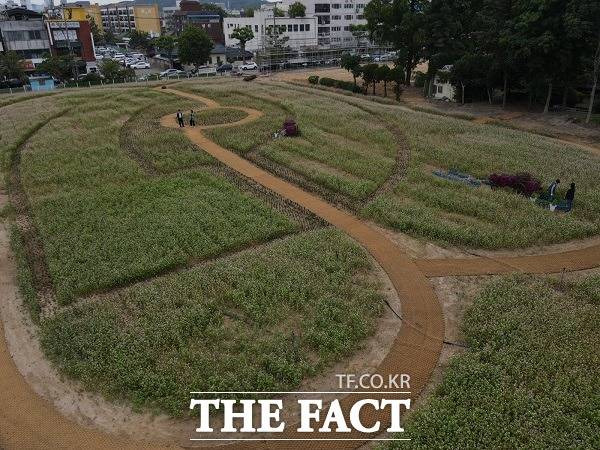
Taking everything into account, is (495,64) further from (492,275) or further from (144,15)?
(144,15)

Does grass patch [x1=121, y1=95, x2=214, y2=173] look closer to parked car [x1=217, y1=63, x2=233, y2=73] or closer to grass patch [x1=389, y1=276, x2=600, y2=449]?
grass patch [x1=389, y1=276, x2=600, y2=449]

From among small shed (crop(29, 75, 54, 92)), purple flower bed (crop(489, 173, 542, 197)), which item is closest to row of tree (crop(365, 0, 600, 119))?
purple flower bed (crop(489, 173, 542, 197))

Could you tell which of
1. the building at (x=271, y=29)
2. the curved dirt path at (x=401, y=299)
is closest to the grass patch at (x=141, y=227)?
the curved dirt path at (x=401, y=299)

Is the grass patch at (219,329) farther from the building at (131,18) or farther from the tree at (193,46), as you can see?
the building at (131,18)

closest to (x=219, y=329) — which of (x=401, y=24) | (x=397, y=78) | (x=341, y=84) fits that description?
(x=397, y=78)

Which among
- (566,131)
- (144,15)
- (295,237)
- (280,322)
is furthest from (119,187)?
(144,15)
